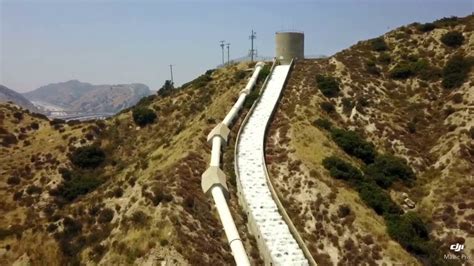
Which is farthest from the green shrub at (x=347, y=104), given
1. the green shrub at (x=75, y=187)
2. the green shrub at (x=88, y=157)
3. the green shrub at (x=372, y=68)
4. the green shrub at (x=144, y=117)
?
the green shrub at (x=88, y=157)

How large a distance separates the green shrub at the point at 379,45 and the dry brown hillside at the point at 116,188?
80.7 ft

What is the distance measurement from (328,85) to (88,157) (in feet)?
127

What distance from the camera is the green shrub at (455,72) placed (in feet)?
208

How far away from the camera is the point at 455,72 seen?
65.5 m

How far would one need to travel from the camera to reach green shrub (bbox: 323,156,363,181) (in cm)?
4619

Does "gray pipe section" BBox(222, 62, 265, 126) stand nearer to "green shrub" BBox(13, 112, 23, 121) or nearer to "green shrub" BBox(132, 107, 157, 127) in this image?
"green shrub" BBox(132, 107, 157, 127)

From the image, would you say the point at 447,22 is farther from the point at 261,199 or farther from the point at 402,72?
the point at 261,199

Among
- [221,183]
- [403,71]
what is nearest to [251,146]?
[221,183]

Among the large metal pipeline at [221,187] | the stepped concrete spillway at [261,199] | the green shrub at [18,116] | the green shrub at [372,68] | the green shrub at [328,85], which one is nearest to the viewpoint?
the large metal pipeline at [221,187]

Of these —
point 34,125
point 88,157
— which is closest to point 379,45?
point 88,157

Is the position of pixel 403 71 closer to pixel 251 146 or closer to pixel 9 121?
pixel 251 146

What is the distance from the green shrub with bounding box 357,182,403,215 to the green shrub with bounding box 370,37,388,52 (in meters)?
42.2

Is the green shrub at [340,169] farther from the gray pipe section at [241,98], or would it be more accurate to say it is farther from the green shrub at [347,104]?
the green shrub at [347,104]

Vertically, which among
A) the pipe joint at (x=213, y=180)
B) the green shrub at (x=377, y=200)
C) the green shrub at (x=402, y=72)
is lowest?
the green shrub at (x=377, y=200)
